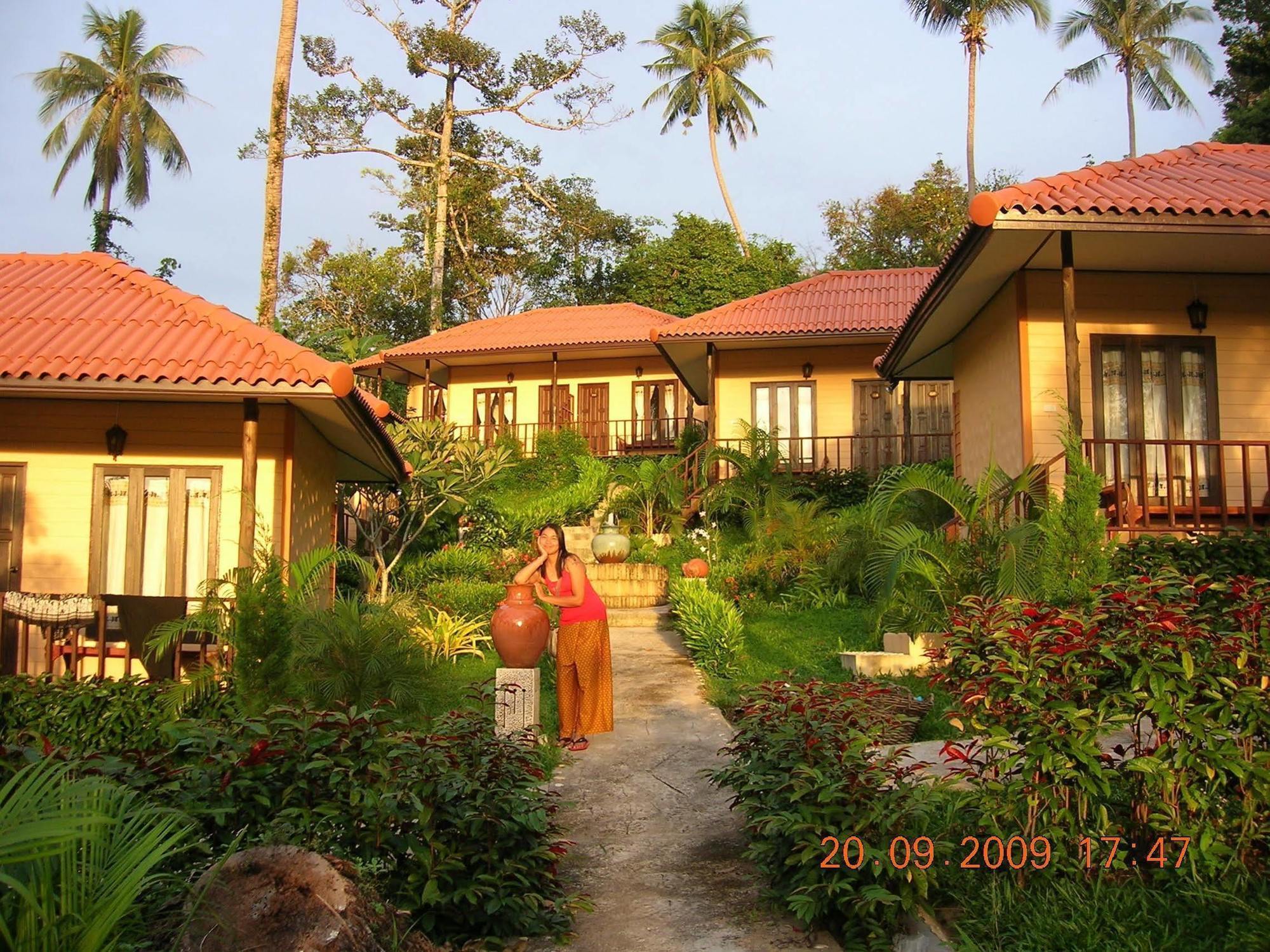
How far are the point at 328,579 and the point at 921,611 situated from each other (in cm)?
750

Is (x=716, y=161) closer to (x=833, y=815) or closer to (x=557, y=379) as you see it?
(x=557, y=379)

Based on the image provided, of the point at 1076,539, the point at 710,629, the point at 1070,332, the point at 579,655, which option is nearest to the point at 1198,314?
the point at 1070,332

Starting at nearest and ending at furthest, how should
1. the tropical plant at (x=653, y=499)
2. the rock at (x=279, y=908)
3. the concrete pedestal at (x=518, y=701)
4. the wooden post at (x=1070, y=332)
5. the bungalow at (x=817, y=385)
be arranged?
the rock at (x=279, y=908) → the concrete pedestal at (x=518, y=701) → the wooden post at (x=1070, y=332) → the tropical plant at (x=653, y=499) → the bungalow at (x=817, y=385)

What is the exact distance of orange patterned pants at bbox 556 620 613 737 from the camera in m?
8.08

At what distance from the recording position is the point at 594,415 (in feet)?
93.9

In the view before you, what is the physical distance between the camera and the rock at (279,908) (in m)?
3.09

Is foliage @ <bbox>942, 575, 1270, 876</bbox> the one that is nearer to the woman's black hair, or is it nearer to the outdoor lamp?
A: the woman's black hair

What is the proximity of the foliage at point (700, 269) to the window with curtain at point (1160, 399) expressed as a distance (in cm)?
2153

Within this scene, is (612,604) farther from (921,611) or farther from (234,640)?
(234,640)

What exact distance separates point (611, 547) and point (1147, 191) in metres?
9.40

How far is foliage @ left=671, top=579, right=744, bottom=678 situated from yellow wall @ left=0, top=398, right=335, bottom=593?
4.31m

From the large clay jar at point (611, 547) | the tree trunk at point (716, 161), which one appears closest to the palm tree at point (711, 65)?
the tree trunk at point (716, 161)

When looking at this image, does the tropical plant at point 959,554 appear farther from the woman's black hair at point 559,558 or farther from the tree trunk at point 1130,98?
the tree trunk at point 1130,98

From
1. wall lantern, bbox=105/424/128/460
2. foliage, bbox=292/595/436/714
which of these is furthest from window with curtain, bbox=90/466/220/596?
foliage, bbox=292/595/436/714
